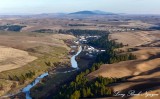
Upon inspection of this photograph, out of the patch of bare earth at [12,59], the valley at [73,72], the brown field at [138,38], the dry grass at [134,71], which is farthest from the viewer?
the brown field at [138,38]

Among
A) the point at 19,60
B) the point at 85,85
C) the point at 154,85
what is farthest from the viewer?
the point at 19,60

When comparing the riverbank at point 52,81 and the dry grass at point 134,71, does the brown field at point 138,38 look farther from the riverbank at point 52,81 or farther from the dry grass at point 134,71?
the dry grass at point 134,71

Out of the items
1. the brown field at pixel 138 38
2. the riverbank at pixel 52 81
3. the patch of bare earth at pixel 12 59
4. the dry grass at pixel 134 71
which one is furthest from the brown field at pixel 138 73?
the brown field at pixel 138 38

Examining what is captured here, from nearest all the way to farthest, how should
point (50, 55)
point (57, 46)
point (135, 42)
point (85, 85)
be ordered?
point (85, 85) < point (50, 55) < point (57, 46) < point (135, 42)

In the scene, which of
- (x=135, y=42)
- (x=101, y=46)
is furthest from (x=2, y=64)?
(x=135, y=42)

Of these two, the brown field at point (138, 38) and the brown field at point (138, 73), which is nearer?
the brown field at point (138, 73)

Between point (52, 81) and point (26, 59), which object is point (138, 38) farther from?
point (52, 81)

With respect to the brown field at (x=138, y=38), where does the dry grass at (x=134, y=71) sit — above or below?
above

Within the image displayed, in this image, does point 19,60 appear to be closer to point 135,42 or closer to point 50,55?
→ point 50,55

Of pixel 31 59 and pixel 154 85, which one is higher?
pixel 154 85

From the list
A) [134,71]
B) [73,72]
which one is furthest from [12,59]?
[134,71]

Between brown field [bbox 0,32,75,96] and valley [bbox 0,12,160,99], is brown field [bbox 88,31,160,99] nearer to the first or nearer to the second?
valley [bbox 0,12,160,99]
